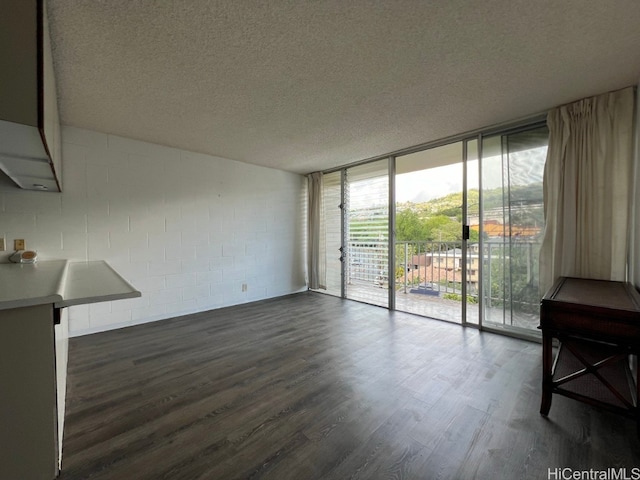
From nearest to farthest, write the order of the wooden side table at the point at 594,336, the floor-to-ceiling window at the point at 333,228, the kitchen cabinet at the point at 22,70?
the kitchen cabinet at the point at 22,70 < the wooden side table at the point at 594,336 < the floor-to-ceiling window at the point at 333,228

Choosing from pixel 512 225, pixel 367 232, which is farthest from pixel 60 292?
pixel 367 232

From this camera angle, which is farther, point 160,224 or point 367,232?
point 367,232

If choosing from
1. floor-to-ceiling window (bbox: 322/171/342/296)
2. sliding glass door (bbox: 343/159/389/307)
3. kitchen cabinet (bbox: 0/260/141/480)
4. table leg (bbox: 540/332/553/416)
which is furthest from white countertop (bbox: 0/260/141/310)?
floor-to-ceiling window (bbox: 322/171/342/296)

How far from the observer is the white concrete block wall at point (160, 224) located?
2.76 metres

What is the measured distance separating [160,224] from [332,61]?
2.90 metres

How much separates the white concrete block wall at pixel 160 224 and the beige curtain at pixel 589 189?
3650 mm

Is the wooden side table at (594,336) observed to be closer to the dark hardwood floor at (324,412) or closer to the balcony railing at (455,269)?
the dark hardwood floor at (324,412)

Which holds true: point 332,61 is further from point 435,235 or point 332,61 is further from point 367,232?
point 435,235

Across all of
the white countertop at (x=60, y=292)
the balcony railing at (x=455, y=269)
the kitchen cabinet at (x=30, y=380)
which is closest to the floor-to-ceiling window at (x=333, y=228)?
the balcony railing at (x=455, y=269)

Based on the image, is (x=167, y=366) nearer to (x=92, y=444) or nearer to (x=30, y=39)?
(x=92, y=444)

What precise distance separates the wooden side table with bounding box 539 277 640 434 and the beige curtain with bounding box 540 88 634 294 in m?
0.42

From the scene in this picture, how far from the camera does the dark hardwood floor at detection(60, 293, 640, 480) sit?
4.12 feet

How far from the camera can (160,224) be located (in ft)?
11.1

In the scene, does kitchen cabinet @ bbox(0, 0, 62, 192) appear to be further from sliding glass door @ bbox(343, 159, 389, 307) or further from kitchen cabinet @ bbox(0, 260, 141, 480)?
sliding glass door @ bbox(343, 159, 389, 307)
